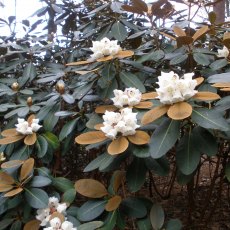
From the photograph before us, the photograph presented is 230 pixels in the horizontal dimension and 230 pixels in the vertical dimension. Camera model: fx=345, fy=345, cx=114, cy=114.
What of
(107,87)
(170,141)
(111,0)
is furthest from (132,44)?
(170,141)

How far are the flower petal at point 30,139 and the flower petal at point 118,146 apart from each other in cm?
45

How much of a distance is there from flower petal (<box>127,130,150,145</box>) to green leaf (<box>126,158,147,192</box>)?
116 mm

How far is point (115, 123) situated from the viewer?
1.23m

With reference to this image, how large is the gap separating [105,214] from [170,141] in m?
0.45

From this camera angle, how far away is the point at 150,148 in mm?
1139

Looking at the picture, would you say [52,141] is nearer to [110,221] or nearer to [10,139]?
[10,139]

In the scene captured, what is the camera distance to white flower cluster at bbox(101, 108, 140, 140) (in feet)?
3.94

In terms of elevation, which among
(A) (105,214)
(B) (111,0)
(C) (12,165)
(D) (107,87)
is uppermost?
(B) (111,0)

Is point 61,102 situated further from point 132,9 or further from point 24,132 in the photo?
point 132,9

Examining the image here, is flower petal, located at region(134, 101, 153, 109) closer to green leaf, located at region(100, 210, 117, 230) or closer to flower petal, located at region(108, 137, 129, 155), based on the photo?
flower petal, located at region(108, 137, 129, 155)

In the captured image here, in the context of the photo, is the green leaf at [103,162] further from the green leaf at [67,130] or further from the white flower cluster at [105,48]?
the white flower cluster at [105,48]

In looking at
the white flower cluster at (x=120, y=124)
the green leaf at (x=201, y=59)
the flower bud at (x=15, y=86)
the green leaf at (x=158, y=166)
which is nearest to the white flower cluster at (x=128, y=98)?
the white flower cluster at (x=120, y=124)

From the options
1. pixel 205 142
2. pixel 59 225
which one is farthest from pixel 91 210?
pixel 205 142

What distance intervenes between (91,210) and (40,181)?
233 millimetres
